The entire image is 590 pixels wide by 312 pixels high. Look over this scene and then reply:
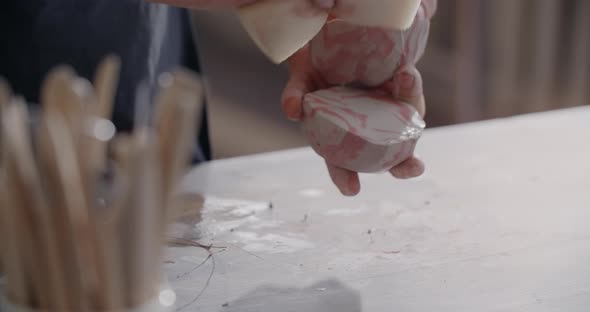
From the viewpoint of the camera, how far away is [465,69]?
198cm

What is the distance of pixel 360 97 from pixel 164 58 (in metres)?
0.36

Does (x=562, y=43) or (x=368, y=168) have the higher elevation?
(x=368, y=168)

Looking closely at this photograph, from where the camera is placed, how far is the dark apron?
0.87 meters

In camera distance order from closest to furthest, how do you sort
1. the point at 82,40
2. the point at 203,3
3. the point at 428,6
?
the point at 203,3 → the point at 428,6 → the point at 82,40

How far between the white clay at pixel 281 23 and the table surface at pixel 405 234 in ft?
0.61

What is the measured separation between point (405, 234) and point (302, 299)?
15cm

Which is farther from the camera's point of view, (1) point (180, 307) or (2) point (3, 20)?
(2) point (3, 20)

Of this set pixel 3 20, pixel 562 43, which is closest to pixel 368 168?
pixel 3 20

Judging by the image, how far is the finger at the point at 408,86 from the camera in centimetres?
68

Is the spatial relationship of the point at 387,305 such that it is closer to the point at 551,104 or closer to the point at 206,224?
the point at 206,224

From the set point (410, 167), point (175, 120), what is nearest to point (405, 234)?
point (410, 167)

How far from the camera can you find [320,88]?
71 centimetres

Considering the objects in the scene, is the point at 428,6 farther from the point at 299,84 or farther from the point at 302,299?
the point at 302,299

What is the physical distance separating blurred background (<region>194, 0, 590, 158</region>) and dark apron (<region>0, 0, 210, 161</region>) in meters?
0.97
